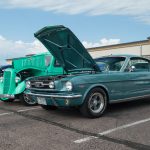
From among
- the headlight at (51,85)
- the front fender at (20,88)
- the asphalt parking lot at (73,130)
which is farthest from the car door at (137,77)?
the front fender at (20,88)

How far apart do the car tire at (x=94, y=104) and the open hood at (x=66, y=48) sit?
33.1 inches

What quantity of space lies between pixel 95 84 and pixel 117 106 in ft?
6.79

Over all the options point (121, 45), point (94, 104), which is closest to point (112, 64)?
point (94, 104)

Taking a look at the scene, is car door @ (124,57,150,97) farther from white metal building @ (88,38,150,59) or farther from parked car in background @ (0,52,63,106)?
white metal building @ (88,38,150,59)

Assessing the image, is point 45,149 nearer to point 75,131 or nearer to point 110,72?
point 75,131

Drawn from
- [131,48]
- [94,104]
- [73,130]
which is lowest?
[73,130]

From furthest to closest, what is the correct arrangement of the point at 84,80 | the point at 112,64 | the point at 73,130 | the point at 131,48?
the point at 131,48 → the point at 112,64 → the point at 84,80 → the point at 73,130

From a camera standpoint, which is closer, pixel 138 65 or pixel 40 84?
pixel 40 84

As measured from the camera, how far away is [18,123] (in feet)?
21.5

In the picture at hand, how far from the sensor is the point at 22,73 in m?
9.84

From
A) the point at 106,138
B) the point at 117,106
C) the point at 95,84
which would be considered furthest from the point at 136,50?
the point at 106,138

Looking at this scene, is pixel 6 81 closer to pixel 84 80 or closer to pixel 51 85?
pixel 51 85

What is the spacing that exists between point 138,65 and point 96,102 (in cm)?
213

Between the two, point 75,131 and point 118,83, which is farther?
point 118,83
